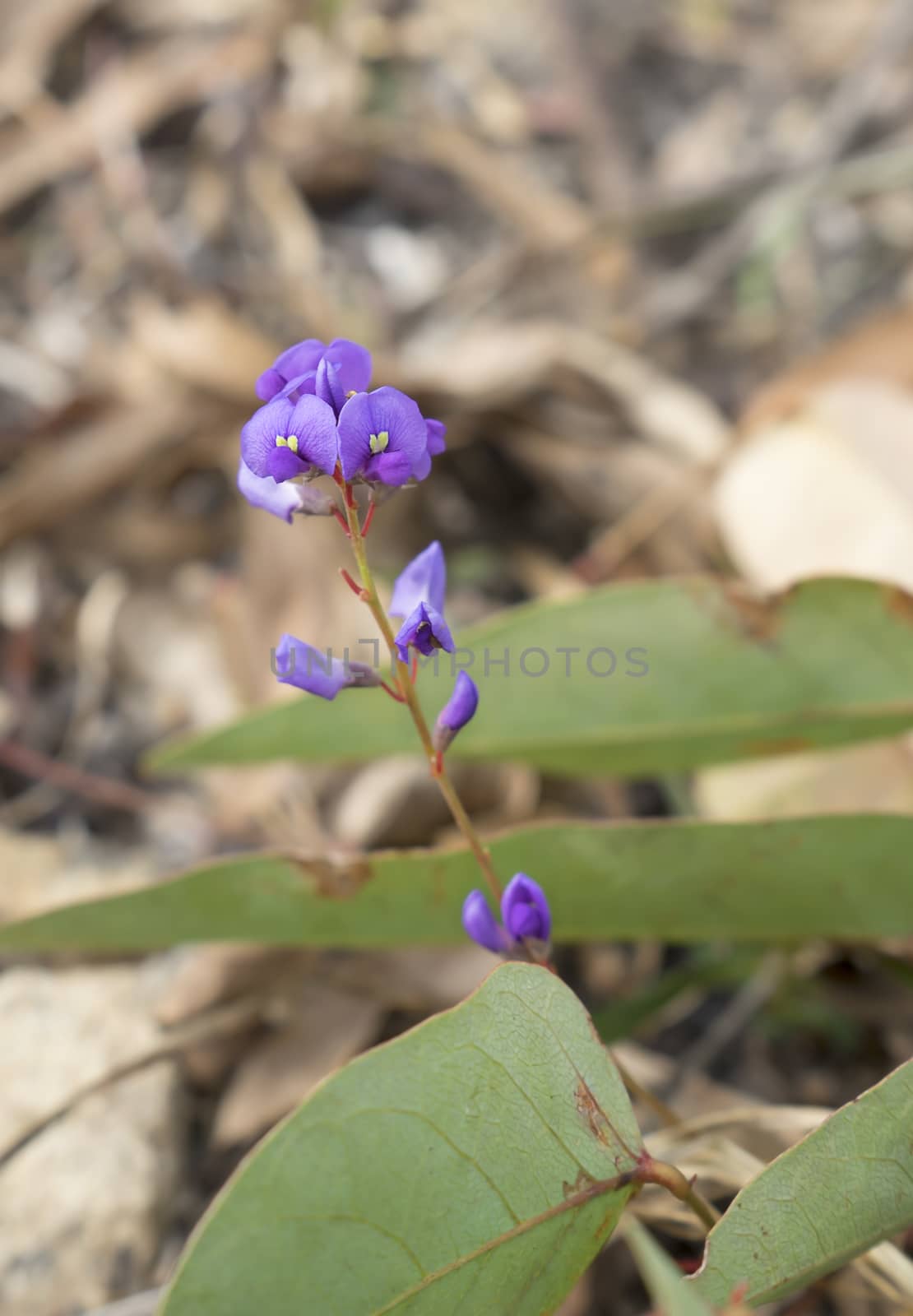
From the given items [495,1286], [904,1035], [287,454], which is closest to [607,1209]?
[495,1286]

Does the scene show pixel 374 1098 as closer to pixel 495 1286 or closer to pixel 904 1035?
pixel 495 1286

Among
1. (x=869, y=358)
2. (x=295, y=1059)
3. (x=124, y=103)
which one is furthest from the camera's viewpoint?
(x=124, y=103)

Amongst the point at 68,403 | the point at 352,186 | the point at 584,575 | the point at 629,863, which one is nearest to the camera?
the point at 629,863

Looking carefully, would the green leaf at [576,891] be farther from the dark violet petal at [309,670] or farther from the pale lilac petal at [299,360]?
the pale lilac petal at [299,360]

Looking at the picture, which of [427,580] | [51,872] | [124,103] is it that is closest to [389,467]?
[427,580]

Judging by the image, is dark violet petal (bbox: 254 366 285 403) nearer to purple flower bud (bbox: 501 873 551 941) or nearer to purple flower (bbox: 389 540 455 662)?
purple flower (bbox: 389 540 455 662)

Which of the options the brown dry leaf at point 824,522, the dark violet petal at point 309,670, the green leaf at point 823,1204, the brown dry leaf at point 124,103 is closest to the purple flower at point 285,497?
the dark violet petal at point 309,670

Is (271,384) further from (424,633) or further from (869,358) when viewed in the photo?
(869,358)
